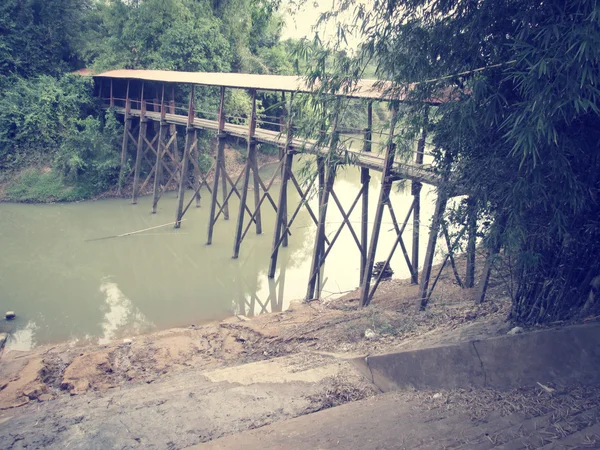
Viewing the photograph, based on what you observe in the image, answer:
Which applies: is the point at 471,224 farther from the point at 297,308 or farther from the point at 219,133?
the point at 219,133

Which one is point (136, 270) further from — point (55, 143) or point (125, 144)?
point (55, 143)

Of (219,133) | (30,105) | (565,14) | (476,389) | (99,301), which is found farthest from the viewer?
(30,105)

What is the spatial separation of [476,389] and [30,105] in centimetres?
1678

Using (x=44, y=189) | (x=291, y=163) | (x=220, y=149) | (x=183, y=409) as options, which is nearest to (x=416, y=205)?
(x=291, y=163)

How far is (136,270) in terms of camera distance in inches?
419

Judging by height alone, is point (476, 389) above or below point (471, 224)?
below

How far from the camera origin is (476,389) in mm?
3602

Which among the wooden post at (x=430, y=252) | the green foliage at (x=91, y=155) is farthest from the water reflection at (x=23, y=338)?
the green foliage at (x=91, y=155)

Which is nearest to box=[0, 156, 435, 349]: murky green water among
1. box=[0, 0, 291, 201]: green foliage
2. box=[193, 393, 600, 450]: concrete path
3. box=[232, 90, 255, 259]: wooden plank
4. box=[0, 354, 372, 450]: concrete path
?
box=[232, 90, 255, 259]: wooden plank

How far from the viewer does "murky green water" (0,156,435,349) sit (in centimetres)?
848

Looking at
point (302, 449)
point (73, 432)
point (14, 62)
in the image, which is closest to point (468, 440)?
point (302, 449)

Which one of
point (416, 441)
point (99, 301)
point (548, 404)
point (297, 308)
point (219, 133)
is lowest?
point (99, 301)

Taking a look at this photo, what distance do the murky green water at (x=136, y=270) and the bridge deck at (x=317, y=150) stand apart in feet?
3.60

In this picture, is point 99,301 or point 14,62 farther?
point 14,62
